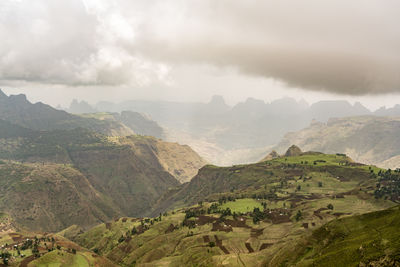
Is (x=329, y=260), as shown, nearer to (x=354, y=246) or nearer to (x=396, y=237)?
(x=354, y=246)

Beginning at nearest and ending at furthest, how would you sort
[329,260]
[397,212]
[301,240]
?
1. [329,260]
2. [397,212]
3. [301,240]

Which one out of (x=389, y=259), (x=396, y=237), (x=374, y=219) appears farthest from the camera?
(x=374, y=219)

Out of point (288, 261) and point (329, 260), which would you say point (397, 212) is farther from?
point (288, 261)

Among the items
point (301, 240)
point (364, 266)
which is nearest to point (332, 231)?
point (301, 240)

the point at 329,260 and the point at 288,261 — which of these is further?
the point at 288,261

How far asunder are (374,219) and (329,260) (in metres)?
61.4

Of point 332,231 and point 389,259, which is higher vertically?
point 389,259

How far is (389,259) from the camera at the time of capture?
119 metres

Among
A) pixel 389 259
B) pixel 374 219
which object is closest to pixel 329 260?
pixel 389 259

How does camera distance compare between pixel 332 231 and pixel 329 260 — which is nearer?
pixel 329 260

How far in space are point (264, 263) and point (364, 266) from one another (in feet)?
274

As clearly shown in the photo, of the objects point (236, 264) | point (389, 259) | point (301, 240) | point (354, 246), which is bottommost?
point (236, 264)

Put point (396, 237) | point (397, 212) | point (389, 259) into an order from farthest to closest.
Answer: point (397, 212)
point (396, 237)
point (389, 259)

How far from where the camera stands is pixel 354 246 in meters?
151
